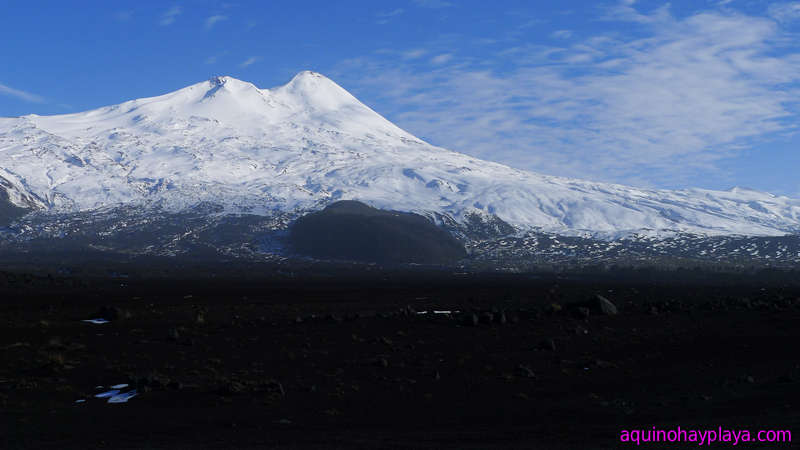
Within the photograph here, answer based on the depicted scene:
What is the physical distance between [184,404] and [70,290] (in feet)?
174

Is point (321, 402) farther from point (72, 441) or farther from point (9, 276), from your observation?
point (9, 276)

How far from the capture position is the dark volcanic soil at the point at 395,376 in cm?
1802

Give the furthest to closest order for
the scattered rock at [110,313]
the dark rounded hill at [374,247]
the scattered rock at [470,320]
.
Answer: the dark rounded hill at [374,247] < the scattered rock at [110,313] < the scattered rock at [470,320]

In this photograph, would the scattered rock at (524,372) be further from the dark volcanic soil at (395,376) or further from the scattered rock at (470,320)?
the scattered rock at (470,320)

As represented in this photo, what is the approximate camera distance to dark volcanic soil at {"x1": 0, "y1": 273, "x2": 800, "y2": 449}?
59.1ft

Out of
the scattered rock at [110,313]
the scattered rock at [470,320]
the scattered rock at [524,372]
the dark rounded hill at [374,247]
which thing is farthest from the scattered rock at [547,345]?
the dark rounded hill at [374,247]

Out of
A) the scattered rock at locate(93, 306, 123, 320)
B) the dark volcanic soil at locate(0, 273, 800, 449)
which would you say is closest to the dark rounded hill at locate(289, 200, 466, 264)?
the scattered rock at locate(93, 306, 123, 320)

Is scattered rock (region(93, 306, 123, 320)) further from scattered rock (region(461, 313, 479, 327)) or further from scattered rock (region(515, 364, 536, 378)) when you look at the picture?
scattered rock (region(515, 364, 536, 378))

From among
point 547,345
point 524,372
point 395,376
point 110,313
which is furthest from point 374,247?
point 524,372

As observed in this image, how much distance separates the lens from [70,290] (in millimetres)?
69188

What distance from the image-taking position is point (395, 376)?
25.7m

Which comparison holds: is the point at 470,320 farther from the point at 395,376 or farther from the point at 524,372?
the point at 395,376

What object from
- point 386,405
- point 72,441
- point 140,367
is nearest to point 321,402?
point 386,405

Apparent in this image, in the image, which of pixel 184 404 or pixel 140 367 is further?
pixel 140 367
